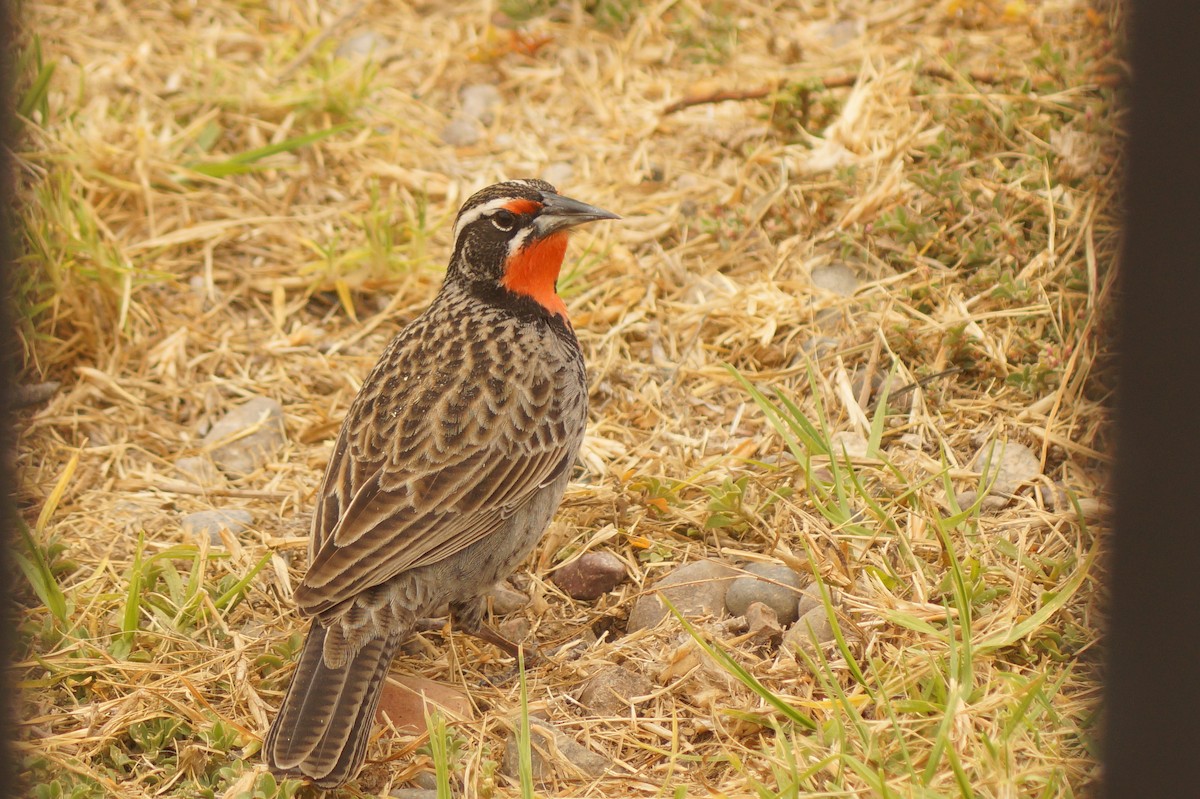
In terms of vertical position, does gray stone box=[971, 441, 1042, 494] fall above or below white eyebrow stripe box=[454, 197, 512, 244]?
below

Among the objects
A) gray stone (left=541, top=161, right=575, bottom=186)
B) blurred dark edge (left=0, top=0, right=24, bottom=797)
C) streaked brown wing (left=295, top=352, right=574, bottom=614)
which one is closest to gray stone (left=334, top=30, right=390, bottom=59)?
gray stone (left=541, top=161, right=575, bottom=186)

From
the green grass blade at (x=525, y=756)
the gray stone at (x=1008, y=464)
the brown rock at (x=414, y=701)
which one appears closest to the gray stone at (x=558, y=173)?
→ the gray stone at (x=1008, y=464)

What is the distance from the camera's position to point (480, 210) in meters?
5.10

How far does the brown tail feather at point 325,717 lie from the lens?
3.79 metres

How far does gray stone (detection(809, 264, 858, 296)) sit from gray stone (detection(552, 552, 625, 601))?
6.55 ft

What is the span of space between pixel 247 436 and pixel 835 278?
2993 mm

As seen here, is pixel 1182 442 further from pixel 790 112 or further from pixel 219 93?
pixel 219 93

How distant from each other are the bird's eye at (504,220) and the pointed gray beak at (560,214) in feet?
0.31

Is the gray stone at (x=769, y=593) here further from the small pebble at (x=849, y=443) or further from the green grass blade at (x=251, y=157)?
the green grass blade at (x=251, y=157)

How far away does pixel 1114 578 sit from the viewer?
1849 mm

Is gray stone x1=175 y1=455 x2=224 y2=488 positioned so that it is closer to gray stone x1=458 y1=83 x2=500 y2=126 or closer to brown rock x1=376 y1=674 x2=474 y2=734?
brown rock x1=376 y1=674 x2=474 y2=734

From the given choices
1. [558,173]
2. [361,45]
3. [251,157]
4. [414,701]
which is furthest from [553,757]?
[361,45]

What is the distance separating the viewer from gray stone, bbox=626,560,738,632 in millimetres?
4664

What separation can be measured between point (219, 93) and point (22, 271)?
2103mm
